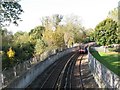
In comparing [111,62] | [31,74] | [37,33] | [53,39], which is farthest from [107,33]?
[31,74]

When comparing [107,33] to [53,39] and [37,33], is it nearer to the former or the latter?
[53,39]

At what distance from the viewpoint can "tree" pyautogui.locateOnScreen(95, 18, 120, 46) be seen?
87.2 metres

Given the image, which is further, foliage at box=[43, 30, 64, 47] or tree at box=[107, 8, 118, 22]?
tree at box=[107, 8, 118, 22]

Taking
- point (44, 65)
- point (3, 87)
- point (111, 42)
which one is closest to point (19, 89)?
point (3, 87)

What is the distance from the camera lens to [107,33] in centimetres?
8756

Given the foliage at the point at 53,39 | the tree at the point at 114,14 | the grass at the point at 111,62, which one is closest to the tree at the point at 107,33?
the grass at the point at 111,62

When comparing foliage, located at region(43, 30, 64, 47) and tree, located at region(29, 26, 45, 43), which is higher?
tree, located at region(29, 26, 45, 43)

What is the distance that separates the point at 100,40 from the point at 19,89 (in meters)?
64.1

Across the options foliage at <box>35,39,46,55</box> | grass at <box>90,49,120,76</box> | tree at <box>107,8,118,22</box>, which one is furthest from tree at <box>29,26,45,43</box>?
grass at <box>90,49,120,76</box>

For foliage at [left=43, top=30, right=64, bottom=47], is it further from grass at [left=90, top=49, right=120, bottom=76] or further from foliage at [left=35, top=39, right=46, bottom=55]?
grass at [left=90, top=49, right=120, bottom=76]

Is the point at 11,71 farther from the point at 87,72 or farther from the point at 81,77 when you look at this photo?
the point at 87,72

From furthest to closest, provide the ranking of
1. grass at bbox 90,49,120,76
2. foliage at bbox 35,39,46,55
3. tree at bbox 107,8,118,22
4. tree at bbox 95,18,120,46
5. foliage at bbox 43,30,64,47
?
tree at bbox 107,8,118,22
tree at bbox 95,18,120,46
foliage at bbox 43,30,64,47
foliage at bbox 35,39,46,55
grass at bbox 90,49,120,76

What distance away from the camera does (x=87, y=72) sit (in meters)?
41.2

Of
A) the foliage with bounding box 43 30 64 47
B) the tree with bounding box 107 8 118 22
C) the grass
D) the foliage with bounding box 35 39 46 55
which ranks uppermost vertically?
the tree with bounding box 107 8 118 22
